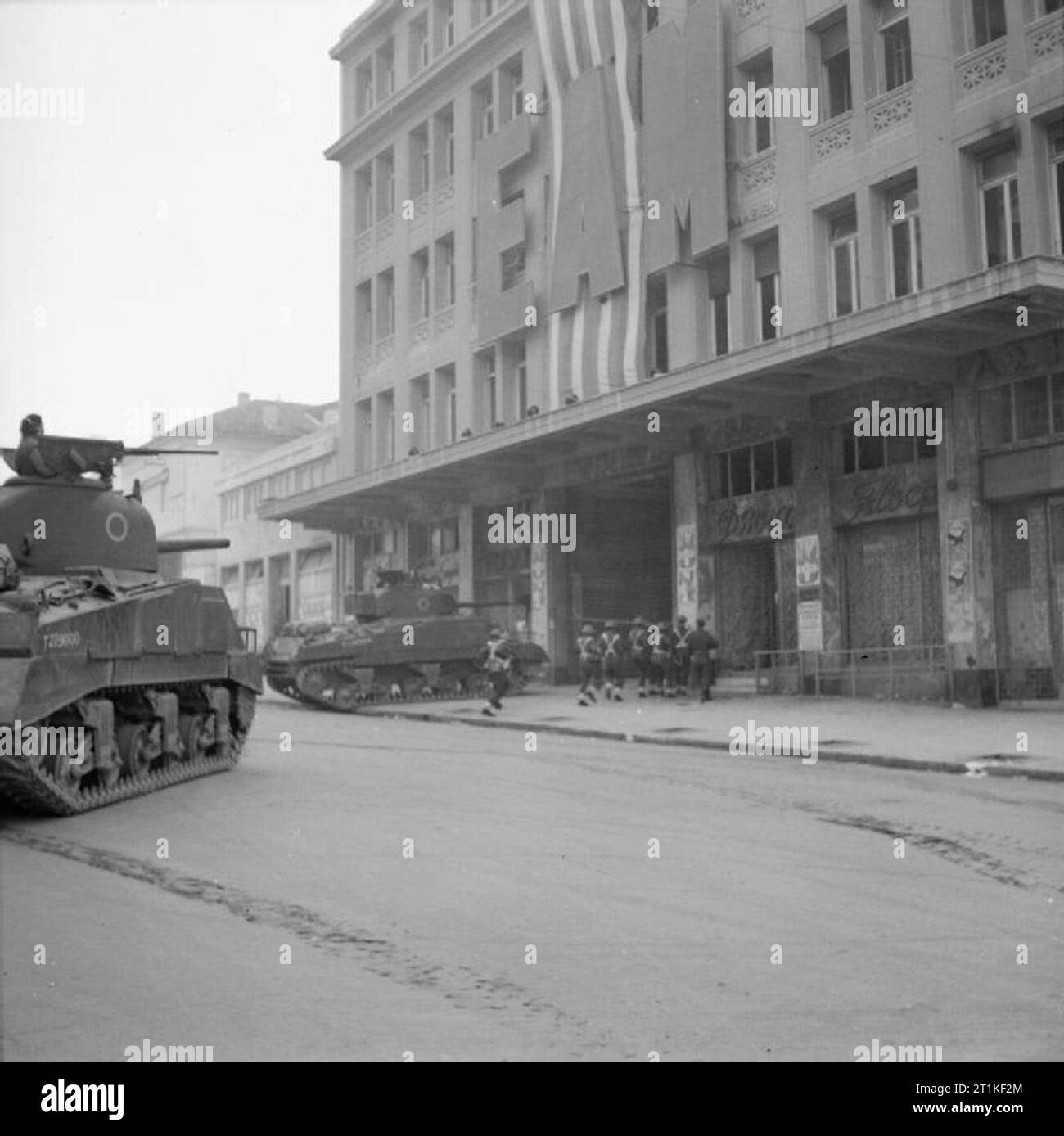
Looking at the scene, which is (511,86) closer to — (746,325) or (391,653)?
(746,325)

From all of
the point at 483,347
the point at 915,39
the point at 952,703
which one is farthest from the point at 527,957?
the point at 483,347

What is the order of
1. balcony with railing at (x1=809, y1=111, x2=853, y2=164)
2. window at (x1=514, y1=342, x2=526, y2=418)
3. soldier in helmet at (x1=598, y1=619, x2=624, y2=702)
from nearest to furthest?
balcony with railing at (x1=809, y1=111, x2=853, y2=164) → soldier in helmet at (x1=598, y1=619, x2=624, y2=702) → window at (x1=514, y1=342, x2=526, y2=418)

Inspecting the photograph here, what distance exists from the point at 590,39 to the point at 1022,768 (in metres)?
21.7

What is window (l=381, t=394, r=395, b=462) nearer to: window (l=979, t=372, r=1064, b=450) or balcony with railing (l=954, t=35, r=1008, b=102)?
balcony with railing (l=954, t=35, r=1008, b=102)

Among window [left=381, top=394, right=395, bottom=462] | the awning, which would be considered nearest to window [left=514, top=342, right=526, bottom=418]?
the awning

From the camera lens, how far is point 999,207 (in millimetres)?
22375

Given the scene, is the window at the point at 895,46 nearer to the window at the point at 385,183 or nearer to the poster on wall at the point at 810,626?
the poster on wall at the point at 810,626

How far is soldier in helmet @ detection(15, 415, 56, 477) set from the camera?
1398cm

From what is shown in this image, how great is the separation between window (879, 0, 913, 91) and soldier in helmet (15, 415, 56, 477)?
16327mm

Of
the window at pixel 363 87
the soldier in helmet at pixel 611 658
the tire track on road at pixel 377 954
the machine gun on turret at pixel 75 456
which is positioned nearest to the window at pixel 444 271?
the window at pixel 363 87

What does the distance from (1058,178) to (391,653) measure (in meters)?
14.4

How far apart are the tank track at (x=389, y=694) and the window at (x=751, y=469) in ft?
19.0

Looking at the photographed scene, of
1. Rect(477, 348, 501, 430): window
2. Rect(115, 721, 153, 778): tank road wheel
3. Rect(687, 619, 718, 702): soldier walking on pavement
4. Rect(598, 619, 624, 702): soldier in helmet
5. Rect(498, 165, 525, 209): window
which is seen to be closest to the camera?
Rect(115, 721, 153, 778): tank road wheel

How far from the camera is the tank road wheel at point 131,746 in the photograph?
12.9 metres
